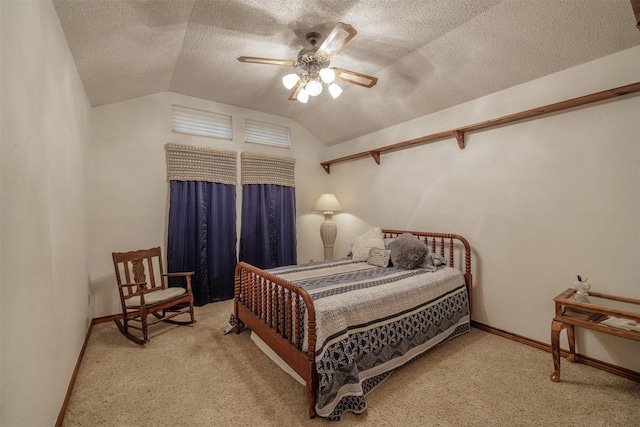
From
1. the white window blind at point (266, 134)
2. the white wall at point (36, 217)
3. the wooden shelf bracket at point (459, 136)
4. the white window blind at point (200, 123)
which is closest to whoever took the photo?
the white wall at point (36, 217)

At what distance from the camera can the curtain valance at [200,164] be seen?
3.67 m

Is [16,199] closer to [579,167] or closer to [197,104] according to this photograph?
[197,104]

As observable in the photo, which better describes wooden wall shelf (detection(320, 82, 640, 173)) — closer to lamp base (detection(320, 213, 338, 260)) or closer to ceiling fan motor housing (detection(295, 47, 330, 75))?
lamp base (detection(320, 213, 338, 260))

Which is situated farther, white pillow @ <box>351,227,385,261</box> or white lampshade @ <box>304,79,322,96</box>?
white pillow @ <box>351,227,385,261</box>

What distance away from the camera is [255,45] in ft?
8.70

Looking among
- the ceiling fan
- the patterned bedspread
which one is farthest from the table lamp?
the ceiling fan

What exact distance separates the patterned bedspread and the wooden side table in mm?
794

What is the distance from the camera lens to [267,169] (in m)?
4.41

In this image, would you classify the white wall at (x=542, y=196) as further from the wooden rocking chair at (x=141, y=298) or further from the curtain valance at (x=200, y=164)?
the wooden rocking chair at (x=141, y=298)

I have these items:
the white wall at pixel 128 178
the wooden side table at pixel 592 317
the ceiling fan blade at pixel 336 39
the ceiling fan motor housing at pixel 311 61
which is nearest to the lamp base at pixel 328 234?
the white wall at pixel 128 178

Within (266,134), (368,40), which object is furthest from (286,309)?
(266,134)

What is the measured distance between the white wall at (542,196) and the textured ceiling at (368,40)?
22 cm

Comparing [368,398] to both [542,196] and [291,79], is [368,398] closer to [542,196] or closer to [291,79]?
[542,196]

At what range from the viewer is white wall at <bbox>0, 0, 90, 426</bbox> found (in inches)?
43.1
